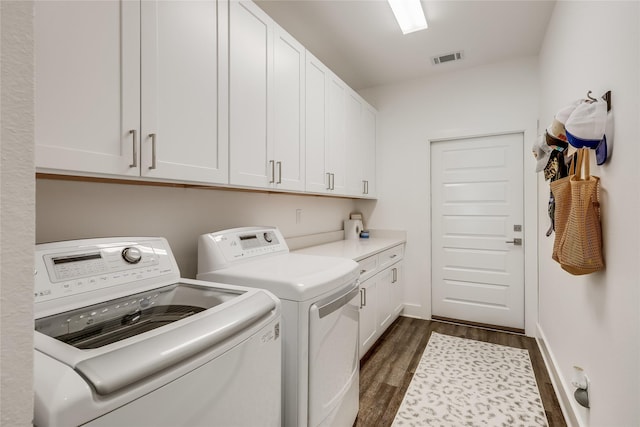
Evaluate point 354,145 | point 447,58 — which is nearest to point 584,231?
point 354,145

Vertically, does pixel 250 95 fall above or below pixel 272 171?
above

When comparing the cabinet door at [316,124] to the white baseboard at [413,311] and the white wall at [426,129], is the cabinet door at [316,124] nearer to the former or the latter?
the white wall at [426,129]

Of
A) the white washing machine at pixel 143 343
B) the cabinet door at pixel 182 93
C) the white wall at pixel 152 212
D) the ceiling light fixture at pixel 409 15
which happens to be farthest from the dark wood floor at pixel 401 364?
the ceiling light fixture at pixel 409 15

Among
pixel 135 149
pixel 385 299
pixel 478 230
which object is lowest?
pixel 385 299

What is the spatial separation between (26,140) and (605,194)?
1.78 metres

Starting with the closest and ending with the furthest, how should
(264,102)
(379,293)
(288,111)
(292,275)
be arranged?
1. (292,275)
2. (264,102)
3. (288,111)
4. (379,293)

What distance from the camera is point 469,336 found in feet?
9.86

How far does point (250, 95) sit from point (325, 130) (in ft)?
3.02

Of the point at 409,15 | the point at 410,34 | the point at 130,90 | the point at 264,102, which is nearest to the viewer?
the point at 130,90

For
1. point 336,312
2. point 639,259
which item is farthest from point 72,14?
point 639,259

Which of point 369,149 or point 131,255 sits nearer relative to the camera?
point 131,255

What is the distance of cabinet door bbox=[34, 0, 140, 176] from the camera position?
890 mm

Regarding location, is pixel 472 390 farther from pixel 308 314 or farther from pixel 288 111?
pixel 288 111

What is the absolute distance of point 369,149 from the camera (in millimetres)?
3465
